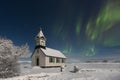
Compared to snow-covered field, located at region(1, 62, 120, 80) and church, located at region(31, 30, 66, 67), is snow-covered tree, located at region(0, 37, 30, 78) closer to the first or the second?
snow-covered field, located at region(1, 62, 120, 80)

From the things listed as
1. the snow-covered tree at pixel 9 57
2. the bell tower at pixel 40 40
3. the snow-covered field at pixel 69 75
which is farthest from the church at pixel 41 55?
the snow-covered tree at pixel 9 57

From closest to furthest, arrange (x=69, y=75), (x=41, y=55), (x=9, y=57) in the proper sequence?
1. (x=9, y=57)
2. (x=69, y=75)
3. (x=41, y=55)

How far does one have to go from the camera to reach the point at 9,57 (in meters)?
29.1

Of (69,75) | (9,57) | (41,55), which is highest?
(41,55)

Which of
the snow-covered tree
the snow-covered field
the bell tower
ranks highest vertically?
the bell tower

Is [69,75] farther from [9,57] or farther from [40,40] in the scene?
[40,40]

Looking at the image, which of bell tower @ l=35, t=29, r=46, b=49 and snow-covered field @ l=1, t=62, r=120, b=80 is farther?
bell tower @ l=35, t=29, r=46, b=49


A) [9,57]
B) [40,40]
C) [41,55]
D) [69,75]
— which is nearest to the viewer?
[9,57]

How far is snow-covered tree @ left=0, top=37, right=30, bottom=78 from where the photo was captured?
93.6 feet

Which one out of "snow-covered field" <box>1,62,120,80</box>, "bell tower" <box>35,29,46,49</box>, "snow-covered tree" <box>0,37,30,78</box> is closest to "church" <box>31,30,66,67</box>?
"bell tower" <box>35,29,46,49</box>

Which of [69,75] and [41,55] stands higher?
[41,55]

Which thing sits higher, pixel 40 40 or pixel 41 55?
pixel 40 40

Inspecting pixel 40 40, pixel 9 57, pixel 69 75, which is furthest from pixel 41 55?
pixel 9 57

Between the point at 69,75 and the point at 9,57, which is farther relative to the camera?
the point at 69,75
